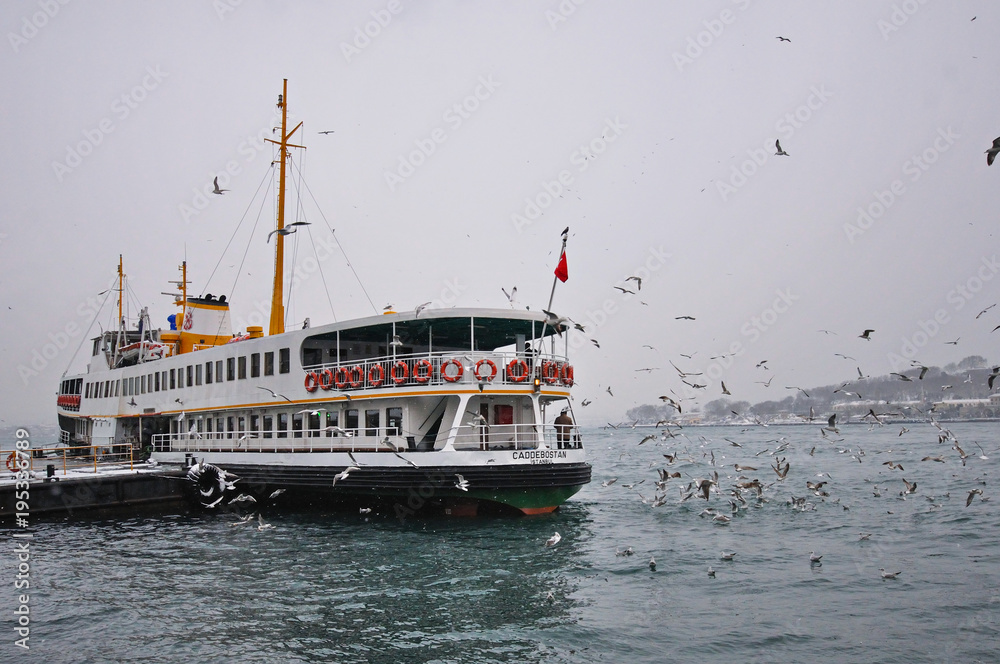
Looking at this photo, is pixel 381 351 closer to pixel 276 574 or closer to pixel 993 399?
pixel 276 574

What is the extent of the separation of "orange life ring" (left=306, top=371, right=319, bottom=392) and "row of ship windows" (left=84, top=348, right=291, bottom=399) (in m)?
1.41

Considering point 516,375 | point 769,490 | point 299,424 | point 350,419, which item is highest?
point 516,375

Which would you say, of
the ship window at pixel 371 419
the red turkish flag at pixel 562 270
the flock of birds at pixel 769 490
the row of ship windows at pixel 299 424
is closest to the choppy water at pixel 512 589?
the flock of birds at pixel 769 490

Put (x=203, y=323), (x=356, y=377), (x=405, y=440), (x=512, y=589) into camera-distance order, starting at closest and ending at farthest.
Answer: (x=512, y=589), (x=405, y=440), (x=356, y=377), (x=203, y=323)

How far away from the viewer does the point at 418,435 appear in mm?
21984

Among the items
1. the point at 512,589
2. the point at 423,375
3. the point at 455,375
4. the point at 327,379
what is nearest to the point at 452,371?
the point at 455,375

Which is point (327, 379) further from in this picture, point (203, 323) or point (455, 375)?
point (203, 323)

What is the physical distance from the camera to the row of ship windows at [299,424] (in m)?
22.4

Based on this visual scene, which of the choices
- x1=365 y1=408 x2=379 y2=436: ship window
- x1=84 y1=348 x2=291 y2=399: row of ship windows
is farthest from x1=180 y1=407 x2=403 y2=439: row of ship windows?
x1=84 y1=348 x2=291 y2=399: row of ship windows

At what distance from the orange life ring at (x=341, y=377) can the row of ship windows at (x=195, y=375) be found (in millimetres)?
2945

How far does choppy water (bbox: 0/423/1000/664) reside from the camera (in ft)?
35.9

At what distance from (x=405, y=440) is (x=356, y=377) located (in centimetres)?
236

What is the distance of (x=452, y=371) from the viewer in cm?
2027

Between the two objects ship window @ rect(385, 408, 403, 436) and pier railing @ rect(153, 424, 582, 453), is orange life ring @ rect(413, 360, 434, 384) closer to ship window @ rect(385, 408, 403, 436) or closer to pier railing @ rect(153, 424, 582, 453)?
pier railing @ rect(153, 424, 582, 453)
